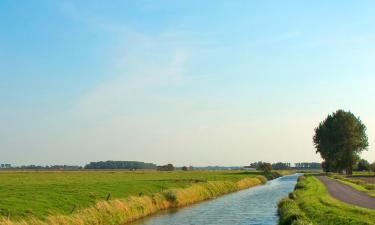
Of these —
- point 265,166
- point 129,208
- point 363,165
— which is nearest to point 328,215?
point 129,208

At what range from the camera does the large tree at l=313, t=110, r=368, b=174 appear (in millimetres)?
143625

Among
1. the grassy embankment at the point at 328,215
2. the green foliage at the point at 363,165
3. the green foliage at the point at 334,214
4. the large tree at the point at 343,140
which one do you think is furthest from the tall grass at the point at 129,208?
the green foliage at the point at 363,165

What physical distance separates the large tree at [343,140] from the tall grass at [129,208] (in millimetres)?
83352

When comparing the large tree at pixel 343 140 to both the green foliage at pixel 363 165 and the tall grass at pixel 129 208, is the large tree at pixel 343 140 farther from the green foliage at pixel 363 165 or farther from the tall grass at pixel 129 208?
the tall grass at pixel 129 208

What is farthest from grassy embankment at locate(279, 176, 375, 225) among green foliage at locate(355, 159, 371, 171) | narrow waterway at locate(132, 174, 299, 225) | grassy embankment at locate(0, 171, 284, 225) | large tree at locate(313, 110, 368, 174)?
green foliage at locate(355, 159, 371, 171)

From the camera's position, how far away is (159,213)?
1864 inches

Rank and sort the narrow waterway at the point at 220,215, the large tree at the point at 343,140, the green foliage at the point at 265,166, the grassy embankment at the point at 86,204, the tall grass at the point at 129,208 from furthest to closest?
the green foliage at the point at 265,166
the large tree at the point at 343,140
the narrow waterway at the point at 220,215
the tall grass at the point at 129,208
the grassy embankment at the point at 86,204

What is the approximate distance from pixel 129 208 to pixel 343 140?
113897mm

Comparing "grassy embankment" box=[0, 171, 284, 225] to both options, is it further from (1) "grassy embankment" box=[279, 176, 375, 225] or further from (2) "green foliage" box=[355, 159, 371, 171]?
(2) "green foliage" box=[355, 159, 371, 171]

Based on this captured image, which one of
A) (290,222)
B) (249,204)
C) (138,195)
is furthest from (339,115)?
(290,222)

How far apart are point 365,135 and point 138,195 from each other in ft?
380

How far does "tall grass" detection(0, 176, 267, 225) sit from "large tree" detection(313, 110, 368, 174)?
8335 cm

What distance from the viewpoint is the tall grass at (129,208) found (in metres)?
32.7

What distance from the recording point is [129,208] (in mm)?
43062
